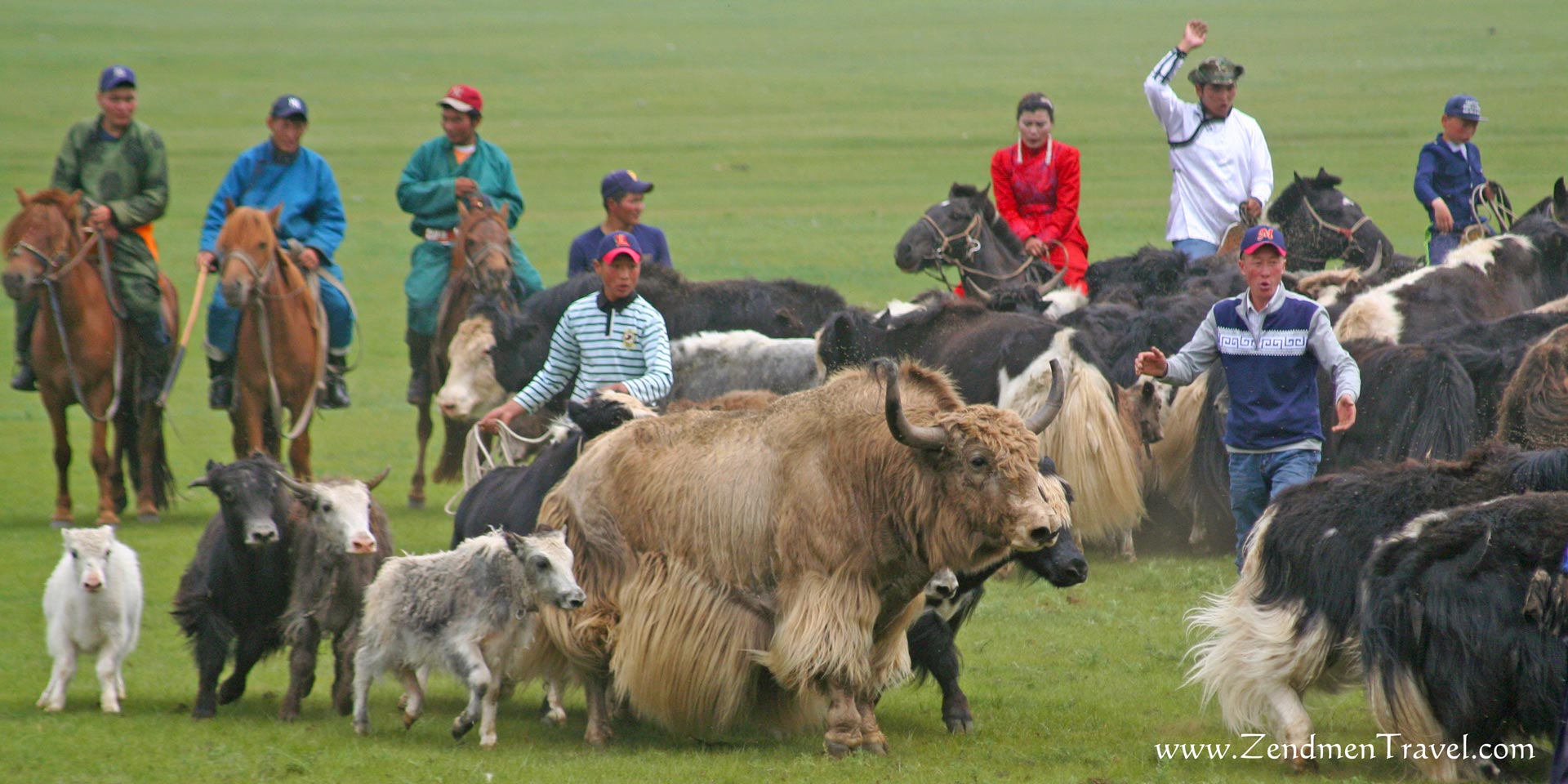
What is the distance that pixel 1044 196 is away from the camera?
13.3 metres

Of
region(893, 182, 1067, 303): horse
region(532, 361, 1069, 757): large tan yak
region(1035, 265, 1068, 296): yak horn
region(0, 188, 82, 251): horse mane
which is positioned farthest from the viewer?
region(893, 182, 1067, 303): horse

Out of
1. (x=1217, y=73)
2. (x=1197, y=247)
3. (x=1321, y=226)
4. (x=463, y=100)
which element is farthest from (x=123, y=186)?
(x=1321, y=226)

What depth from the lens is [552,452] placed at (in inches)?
318

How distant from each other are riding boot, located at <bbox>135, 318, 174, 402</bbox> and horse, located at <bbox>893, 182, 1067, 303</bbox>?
17.7 feet

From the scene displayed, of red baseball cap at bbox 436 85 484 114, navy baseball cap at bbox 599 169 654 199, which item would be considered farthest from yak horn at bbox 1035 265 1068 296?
red baseball cap at bbox 436 85 484 114

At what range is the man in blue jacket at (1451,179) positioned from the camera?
42.7ft

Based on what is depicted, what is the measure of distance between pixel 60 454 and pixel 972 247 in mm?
6690

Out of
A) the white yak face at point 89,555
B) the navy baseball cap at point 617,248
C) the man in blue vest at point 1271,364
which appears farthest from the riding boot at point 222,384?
the man in blue vest at point 1271,364

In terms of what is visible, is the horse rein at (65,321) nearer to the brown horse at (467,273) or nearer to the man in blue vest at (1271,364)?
the brown horse at (467,273)

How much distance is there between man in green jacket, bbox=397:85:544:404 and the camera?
525 inches

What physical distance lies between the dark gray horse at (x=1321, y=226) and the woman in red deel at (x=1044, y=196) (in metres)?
1.92

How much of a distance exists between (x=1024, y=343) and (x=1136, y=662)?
2.86 meters

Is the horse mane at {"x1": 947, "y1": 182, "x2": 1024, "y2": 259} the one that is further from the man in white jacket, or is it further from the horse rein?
the horse rein

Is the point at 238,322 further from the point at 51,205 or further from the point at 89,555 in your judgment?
the point at 89,555
